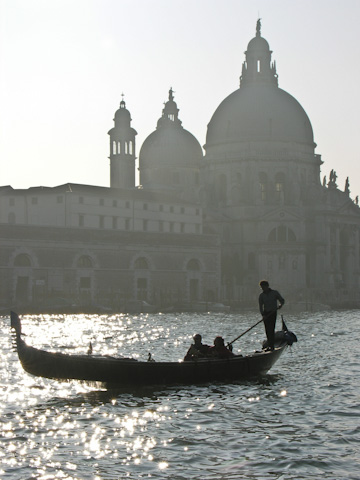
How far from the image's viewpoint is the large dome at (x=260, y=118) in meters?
94.3

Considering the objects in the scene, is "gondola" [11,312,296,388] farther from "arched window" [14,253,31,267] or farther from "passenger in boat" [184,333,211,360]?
"arched window" [14,253,31,267]

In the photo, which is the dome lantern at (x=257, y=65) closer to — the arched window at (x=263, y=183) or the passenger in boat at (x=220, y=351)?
the arched window at (x=263, y=183)

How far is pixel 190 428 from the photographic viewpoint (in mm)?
17328

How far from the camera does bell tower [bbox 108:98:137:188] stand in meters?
91.9

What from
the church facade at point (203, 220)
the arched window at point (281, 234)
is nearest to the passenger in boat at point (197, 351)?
the church facade at point (203, 220)

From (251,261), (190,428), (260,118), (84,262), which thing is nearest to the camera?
(190,428)

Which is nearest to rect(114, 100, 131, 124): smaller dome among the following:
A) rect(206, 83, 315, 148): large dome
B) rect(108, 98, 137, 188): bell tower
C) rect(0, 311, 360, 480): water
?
rect(108, 98, 137, 188): bell tower

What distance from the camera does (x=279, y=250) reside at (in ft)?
290

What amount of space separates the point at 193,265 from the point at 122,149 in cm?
2020

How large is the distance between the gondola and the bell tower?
232 feet

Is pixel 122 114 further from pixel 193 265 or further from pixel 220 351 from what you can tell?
pixel 220 351

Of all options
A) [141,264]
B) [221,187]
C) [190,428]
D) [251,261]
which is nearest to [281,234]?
[251,261]

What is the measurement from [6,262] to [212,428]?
48703mm

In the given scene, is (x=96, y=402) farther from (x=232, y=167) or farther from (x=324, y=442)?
(x=232, y=167)
